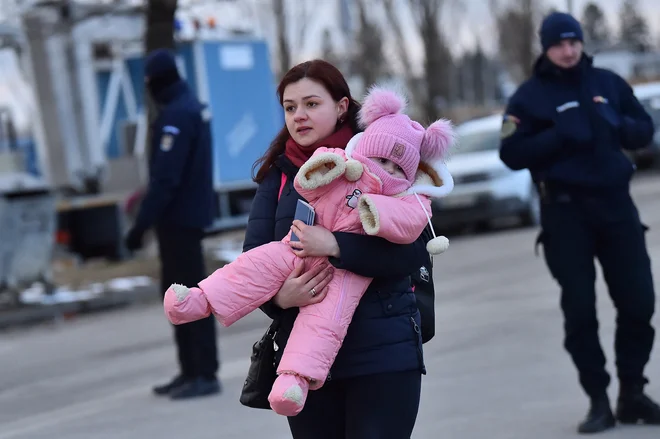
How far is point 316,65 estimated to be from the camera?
365 centimetres

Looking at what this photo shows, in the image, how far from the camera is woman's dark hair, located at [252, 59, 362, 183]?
364cm

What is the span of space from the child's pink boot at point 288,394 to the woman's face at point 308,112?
2.50 ft

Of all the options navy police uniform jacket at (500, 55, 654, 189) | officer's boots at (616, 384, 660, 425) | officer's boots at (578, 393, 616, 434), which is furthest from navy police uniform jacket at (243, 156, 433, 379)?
officer's boots at (616, 384, 660, 425)

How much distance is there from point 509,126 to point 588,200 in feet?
1.81

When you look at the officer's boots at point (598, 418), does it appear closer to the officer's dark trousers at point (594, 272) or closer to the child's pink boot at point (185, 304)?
the officer's dark trousers at point (594, 272)

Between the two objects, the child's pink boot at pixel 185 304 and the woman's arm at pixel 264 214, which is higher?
the woman's arm at pixel 264 214

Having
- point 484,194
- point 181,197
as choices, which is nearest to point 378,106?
point 181,197

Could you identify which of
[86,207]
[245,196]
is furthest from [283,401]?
[245,196]

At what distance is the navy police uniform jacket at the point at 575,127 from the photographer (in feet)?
18.5

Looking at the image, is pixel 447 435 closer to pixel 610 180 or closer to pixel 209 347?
pixel 610 180

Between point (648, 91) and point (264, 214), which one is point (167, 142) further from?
point (648, 91)

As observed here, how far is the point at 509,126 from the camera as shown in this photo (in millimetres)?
5816

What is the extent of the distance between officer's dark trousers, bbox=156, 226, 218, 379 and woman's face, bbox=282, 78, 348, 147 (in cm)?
368

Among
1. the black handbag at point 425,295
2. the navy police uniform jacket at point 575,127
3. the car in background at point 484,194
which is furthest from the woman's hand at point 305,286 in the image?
the car in background at point 484,194
